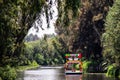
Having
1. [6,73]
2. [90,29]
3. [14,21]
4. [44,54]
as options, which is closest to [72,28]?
[90,29]

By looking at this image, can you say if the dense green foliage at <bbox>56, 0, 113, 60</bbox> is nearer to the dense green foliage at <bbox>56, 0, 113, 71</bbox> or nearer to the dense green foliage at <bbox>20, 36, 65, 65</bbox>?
the dense green foliage at <bbox>56, 0, 113, 71</bbox>

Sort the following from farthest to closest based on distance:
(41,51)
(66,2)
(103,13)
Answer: (41,51) < (103,13) < (66,2)

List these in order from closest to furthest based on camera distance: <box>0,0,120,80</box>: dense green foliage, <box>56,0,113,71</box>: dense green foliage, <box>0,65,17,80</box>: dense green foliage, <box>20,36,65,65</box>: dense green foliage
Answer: <box>0,0,120,80</box>: dense green foliage, <box>0,65,17,80</box>: dense green foliage, <box>56,0,113,71</box>: dense green foliage, <box>20,36,65,65</box>: dense green foliage

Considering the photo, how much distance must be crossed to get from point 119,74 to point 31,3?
90.0 feet

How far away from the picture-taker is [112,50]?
42.4m

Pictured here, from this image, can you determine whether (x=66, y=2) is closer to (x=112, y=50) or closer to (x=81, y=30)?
(x=112, y=50)

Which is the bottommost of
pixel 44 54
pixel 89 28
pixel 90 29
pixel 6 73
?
pixel 44 54

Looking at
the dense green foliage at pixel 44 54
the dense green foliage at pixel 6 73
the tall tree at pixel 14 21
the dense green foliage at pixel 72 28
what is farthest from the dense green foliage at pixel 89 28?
the dense green foliage at pixel 44 54

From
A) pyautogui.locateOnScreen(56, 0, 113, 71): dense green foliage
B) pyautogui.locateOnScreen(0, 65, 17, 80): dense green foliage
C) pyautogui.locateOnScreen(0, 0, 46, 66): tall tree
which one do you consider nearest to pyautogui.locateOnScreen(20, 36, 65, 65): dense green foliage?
pyautogui.locateOnScreen(56, 0, 113, 71): dense green foliage

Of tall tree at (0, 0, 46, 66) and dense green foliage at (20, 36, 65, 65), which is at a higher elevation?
tall tree at (0, 0, 46, 66)

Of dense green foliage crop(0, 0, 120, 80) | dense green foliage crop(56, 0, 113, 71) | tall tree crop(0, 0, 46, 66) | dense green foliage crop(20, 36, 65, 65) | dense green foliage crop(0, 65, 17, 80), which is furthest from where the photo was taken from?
dense green foliage crop(20, 36, 65, 65)

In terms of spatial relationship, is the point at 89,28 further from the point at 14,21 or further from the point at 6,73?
the point at 14,21

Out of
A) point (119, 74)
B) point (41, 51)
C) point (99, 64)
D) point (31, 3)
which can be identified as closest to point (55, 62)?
point (41, 51)

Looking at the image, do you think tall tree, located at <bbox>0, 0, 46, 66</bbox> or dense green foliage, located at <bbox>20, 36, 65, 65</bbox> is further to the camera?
dense green foliage, located at <bbox>20, 36, 65, 65</bbox>
